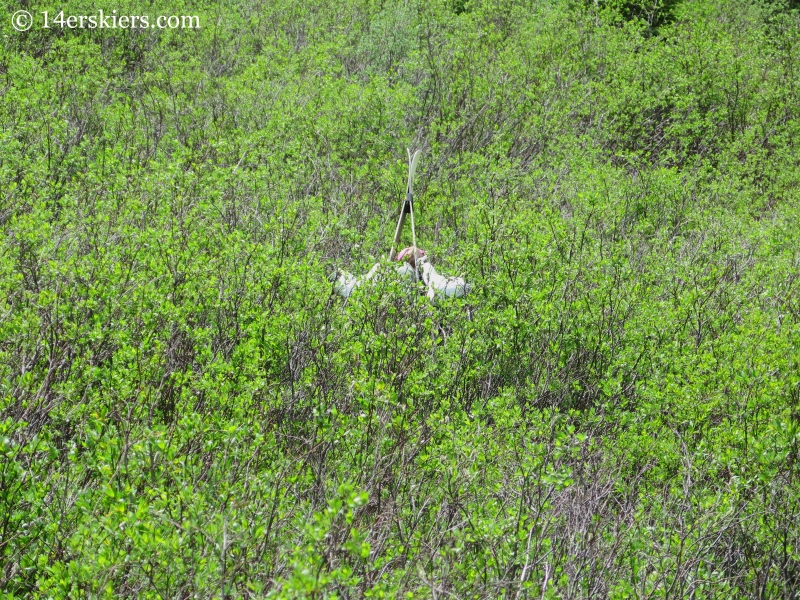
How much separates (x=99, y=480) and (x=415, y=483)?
78.7 inches

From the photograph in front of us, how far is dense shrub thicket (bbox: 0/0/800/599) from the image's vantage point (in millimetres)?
4297

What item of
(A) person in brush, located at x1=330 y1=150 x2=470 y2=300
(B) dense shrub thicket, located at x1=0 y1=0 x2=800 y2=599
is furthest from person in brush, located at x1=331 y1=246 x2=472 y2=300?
(B) dense shrub thicket, located at x1=0 y1=0 x2=800 y2=599

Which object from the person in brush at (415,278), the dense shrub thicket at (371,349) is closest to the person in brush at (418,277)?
the person in brush at (415,278)

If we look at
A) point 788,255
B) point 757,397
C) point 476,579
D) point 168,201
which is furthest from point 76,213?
point 788,255

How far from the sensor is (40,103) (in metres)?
11.9

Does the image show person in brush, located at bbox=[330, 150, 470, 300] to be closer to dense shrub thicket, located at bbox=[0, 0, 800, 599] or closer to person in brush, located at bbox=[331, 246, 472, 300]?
person in brush, located at bbox=[331, 246, 472, 300]

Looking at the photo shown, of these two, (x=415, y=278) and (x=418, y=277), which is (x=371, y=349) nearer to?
(x=415, y=278)

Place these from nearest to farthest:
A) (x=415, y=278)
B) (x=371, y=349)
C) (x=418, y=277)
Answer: (x=371, y=349)
(x=415, y=278)
(x=418, y=277)

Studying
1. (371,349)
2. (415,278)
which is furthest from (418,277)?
(371,349)

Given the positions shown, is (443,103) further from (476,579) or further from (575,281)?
(476,579)

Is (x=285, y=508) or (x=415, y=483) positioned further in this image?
(x=415, y=483)

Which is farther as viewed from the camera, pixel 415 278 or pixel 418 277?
pixel 418 277

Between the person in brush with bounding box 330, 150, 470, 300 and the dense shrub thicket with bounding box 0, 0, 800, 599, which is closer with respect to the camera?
the dense shrub thicket with bounding box 0, 0, 800, 599

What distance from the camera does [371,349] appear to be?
6883 mm
